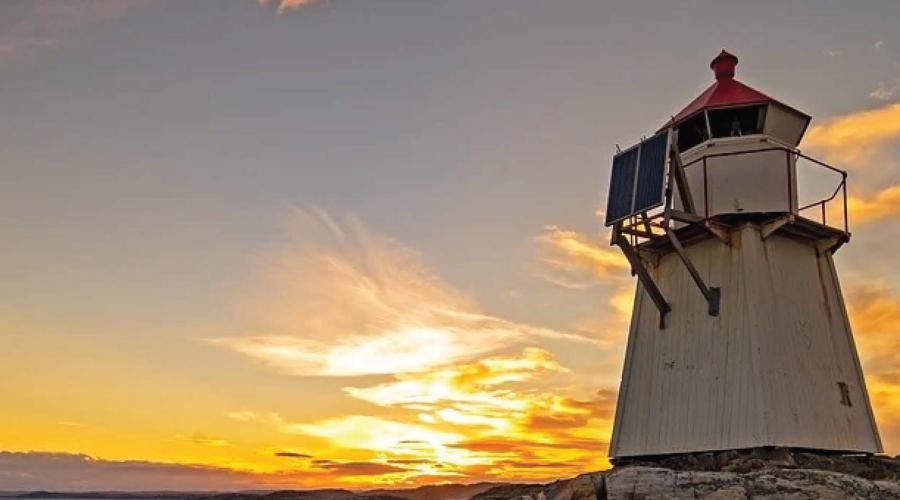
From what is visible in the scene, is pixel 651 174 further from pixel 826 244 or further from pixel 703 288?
pixel 826 244

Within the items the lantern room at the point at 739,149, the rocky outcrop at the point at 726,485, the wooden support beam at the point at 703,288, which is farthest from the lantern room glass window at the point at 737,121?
the rocky outcrop at the point at 726,485

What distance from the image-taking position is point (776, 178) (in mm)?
20766

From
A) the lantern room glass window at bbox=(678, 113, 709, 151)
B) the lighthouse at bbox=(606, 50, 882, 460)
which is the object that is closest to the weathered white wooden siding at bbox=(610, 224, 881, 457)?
the lighthouse at bbox=(606, 50, 882, 460)

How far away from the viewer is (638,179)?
67.4 ft

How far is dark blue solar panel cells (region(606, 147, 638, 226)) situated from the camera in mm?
20641

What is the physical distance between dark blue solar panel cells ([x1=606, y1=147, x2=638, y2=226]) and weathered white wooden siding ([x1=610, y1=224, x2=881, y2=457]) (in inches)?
93.0

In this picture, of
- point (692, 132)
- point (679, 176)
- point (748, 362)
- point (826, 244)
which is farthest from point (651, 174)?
point (826, 244)

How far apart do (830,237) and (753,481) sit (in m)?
9.09

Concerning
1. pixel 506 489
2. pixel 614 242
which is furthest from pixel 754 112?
pixel 506 489

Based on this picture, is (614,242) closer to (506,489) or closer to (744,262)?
(744,262)

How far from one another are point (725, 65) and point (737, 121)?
212cm

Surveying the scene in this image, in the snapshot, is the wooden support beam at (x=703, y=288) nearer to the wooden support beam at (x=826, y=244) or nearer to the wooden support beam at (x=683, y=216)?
the wooden support beam at (x=683, y=216)

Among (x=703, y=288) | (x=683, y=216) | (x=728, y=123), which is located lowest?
(x=703, y=288)

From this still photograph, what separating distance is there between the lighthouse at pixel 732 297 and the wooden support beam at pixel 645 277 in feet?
0.12
